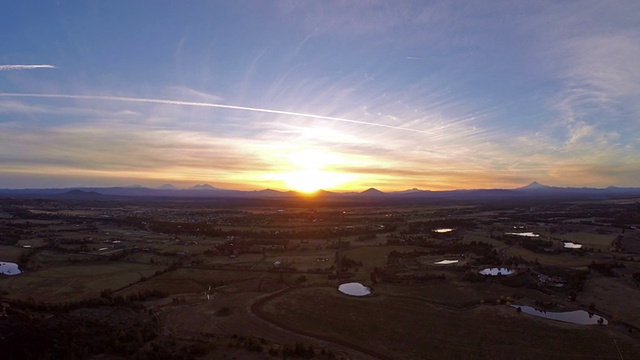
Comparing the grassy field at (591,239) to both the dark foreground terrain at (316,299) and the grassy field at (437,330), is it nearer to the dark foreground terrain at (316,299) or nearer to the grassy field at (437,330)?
the dark foreground terrain at (316,299)

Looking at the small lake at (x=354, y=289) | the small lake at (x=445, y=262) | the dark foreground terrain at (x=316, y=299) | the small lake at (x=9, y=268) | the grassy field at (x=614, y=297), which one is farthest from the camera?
the small lake at (x=445, y=262)

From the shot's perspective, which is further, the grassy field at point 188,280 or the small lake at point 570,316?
the grassy field at point 188,280

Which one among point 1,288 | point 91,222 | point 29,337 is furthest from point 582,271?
point 91,222

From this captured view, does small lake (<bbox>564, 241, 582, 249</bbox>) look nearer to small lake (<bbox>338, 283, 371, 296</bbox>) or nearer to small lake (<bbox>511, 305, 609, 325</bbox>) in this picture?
small lake (<bbox>511, 305, 609, 325</bbox>)

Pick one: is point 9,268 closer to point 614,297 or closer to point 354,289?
point 354,289

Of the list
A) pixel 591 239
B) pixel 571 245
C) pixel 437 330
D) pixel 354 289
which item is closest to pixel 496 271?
pixel 354 289

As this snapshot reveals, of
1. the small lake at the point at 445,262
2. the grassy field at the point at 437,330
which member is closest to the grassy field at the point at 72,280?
the grassy field at the point at 437,330
